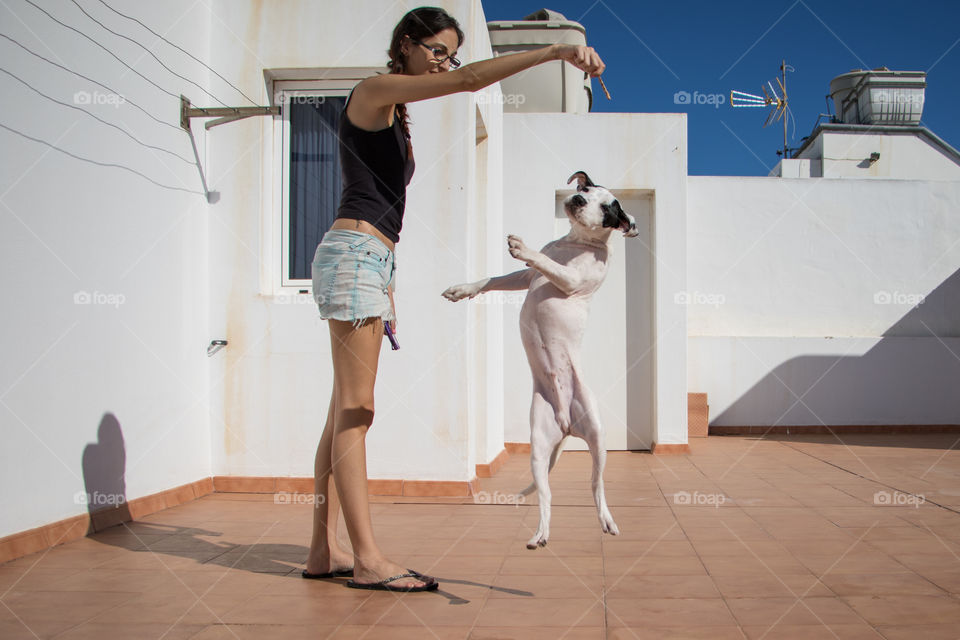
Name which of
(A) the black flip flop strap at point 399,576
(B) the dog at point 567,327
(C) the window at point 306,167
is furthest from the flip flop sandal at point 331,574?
(C) the window at point 306,167

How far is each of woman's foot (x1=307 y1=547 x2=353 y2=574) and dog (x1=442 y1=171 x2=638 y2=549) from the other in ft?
3.37

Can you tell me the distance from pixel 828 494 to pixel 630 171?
165 inches

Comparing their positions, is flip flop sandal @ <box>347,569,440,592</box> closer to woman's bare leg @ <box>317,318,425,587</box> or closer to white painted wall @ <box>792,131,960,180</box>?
woman's bare leg @ <box>317,318,425,587</box>

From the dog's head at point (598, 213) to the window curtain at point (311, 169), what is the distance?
3612mm

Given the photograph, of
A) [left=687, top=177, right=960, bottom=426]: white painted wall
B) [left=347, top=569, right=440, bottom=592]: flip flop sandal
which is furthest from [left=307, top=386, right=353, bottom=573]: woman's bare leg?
[left=687, top=177, right=960, bottom=426]: white painted wall

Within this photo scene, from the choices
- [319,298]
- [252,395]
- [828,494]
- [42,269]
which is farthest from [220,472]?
[828,494]

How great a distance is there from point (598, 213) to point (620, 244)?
5927 mm

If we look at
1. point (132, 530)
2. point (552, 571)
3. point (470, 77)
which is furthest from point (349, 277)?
point (132, 530)

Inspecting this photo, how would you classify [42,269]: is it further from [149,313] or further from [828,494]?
[828,494]

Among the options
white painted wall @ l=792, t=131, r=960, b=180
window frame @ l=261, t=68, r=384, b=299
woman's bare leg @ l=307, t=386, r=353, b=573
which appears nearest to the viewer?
woman's bare leg @ l=307, t=386, r=353, b=573

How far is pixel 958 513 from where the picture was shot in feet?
16.1

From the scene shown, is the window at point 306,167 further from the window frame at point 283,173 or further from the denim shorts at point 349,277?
the denim shorts at point 349,277

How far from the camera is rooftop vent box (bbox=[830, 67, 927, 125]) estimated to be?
18.5 metres

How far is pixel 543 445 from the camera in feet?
9.35
